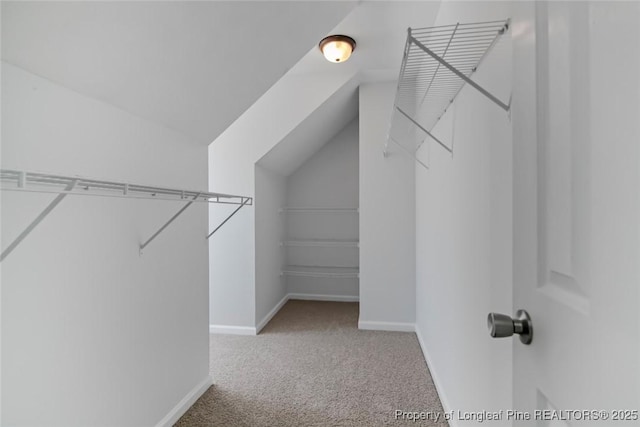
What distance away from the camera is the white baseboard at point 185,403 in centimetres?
164

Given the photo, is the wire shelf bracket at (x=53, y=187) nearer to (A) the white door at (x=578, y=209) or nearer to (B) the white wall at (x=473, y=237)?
(A) the white door at (x=578, y=209)

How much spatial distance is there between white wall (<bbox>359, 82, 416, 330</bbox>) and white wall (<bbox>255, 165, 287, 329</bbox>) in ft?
3.16

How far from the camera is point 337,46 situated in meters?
2.31

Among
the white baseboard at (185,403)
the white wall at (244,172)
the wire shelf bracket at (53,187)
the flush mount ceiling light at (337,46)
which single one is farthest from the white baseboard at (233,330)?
the flush mount ceiling light at (337,46)

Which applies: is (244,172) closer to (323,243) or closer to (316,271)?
(323,243)

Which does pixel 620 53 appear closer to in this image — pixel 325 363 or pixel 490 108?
pixel 490 108

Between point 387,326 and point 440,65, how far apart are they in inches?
95.6

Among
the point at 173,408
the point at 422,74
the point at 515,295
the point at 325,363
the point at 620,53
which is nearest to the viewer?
the point at 620,53

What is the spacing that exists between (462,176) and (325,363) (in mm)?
1649

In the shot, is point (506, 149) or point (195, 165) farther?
point (195, 165)

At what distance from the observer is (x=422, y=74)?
1.39 metres

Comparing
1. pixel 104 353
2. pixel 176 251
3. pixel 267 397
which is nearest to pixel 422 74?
pixel 176 251

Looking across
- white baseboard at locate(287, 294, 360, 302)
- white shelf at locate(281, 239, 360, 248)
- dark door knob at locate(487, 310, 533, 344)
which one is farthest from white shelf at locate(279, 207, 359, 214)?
dark door knob at locate(487, 310, 533, 344)

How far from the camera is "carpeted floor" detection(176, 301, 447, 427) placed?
1.77m
